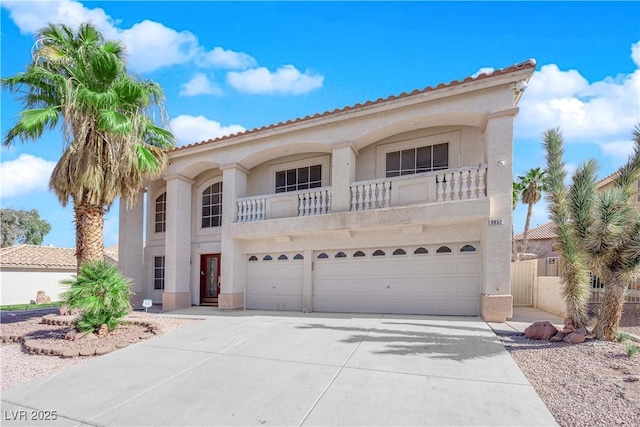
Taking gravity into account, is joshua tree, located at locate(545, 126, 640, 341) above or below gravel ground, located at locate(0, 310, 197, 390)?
above

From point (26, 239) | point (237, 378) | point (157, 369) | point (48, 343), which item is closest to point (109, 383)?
point (157, 369)

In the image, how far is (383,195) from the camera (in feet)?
35.4

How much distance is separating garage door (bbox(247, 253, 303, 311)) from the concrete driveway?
4292 mm

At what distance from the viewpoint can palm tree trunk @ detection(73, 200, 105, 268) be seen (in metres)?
10.7

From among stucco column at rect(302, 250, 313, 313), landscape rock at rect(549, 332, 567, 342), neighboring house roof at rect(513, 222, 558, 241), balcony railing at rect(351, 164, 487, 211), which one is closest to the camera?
landscape rock at rect(549, 332, 567, 342)

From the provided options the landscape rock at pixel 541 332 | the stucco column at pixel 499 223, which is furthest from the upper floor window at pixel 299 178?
the landscape rock at pixel 541 332

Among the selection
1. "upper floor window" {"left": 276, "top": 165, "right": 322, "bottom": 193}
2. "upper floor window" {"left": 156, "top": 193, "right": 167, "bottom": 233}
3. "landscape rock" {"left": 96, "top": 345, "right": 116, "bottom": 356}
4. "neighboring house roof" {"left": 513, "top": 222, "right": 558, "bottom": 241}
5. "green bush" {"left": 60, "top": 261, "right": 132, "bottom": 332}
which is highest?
"upper floor window" {"left": 276, "top": 165, "right": 322, "bottom": 193}

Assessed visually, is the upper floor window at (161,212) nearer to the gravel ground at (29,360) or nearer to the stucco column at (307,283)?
the gravel ground at (29,360)

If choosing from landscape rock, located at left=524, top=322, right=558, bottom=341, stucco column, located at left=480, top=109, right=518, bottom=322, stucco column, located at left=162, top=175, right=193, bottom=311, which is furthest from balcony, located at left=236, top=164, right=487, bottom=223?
landscape rock, located at left=524, top=322, right=558, bottom=341

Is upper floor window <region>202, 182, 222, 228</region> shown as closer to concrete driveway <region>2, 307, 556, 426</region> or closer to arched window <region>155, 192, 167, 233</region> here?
arched window <region>155, 192, 167, 233</region>

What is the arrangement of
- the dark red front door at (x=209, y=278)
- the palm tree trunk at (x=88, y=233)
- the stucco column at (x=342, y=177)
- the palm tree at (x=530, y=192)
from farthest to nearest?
the palm tree at (x=530, y=192)
the dark red front door at (x=209, y=278)
the stucco column at (x=342, y=177)
the palm tree trunk at (x=88, y=233)

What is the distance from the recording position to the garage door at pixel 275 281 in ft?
41.2

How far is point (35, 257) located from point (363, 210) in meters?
27.3

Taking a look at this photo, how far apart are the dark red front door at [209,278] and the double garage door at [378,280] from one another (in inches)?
76.4
